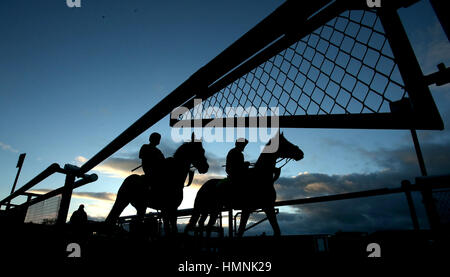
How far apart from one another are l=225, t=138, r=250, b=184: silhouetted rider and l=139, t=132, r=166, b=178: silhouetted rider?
73.1 inches

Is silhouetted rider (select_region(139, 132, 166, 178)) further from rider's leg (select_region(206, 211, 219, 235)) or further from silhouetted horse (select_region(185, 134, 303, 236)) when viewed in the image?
rider's leg (select_region(206, 211, 219, 235))

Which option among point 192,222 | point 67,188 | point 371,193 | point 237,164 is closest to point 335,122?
point 67,188

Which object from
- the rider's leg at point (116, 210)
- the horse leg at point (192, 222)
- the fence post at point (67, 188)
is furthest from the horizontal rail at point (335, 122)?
the horse leg at point (192, 222)

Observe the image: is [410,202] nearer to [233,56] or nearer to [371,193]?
[371,193]

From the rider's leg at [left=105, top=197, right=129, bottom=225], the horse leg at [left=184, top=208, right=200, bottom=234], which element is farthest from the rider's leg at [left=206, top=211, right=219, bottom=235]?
the rider's leg at [left=105, top=197, right=129, bottom=225]

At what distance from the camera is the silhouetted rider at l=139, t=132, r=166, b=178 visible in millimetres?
5238

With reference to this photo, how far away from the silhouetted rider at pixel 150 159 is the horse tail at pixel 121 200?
295mm

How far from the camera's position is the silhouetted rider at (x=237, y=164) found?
6.15 meters

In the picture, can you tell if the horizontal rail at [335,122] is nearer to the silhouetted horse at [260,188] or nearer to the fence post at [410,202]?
the fence post at [410,202]

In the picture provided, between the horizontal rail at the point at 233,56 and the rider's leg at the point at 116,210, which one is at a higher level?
the horizontal rail at the point at 233,56

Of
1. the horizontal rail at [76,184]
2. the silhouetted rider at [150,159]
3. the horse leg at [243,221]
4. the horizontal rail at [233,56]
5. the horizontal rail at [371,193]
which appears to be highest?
the silhouetted rider at [150,159]
